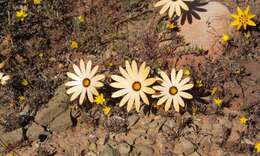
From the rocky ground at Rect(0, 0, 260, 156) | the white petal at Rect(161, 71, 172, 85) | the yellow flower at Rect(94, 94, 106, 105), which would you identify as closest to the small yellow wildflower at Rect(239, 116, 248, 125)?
the rocky ground at Rect(0, 0, 260, 156)

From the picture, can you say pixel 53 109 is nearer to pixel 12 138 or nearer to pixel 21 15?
pixel 12 138

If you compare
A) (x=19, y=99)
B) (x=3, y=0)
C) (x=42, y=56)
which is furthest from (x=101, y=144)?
(x=3, y=0)

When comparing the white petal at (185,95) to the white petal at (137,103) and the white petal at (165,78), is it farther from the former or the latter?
the white petal at (137,103)

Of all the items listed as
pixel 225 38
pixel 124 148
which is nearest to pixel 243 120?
pixel 225 38

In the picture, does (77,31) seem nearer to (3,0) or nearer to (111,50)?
(111,50)

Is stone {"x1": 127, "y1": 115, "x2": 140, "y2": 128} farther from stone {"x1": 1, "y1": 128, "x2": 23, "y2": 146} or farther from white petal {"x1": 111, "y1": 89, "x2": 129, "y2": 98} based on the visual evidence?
stone {"x1": 1, "y1": 128, "x2": 23, "y2": 146}

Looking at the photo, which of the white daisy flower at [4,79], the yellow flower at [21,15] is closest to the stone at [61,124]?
the white daisy flower at [4,79]
